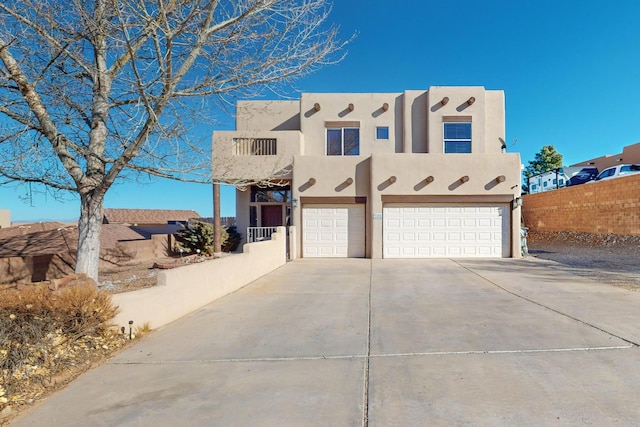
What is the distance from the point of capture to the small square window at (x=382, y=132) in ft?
53.9

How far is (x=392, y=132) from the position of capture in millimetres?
16406

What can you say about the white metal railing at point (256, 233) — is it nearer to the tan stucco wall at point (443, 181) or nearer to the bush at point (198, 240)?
the bush at point (198, 240)

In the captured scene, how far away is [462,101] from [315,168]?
7158 mm

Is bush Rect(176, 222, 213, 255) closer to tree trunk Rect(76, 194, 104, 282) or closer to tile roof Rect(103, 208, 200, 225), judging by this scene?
tree trunk Rect(76, 194, 104, 282)

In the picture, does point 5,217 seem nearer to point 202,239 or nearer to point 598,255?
point 202,239

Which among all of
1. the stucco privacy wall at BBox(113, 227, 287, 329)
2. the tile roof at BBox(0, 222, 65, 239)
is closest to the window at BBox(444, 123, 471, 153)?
the stucco privacy wall at BBox(113, 227, 287, 329)

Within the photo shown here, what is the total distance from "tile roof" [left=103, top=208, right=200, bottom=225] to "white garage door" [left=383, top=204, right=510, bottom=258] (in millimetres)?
35279

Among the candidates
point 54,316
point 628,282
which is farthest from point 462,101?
point 54,316

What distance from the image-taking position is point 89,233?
7574 mm

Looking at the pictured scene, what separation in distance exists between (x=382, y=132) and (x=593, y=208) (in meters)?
11.3

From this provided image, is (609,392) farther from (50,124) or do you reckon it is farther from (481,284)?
(50,124)

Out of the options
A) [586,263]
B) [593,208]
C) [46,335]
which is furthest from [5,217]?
[593,208]

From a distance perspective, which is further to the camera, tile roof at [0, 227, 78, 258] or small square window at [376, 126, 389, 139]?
small square window at [376, 126, 389, 139]

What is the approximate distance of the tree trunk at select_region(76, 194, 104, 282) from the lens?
7.48 m
